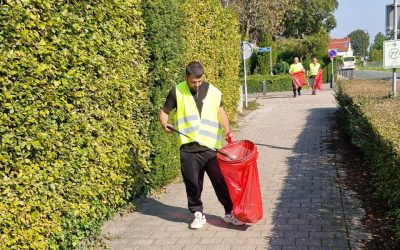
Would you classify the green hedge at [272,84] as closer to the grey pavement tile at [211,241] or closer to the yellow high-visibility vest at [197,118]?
the yellow high-visibility vest at [197,118]

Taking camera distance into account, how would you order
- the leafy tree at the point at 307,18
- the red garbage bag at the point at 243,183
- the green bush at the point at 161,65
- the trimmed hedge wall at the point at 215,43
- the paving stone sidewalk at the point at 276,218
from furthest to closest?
the leafy tree at the point at 307,18 < the trimmed hedge wall at the point at 215,43 < the green bush at the point at 161,65 < the red garbage bag at the point at 243,183 < the paving stone sidewalk at the point at 276,218

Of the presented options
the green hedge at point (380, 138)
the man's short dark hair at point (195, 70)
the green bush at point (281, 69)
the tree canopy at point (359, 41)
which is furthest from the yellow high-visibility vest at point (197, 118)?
the tree canopy at point (359, 41)

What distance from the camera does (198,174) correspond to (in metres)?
5.34

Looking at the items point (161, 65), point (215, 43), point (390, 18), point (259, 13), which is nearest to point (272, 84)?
point (259, 13)

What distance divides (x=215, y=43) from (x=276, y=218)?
6453 mm

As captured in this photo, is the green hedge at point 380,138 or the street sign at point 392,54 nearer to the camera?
the green hedge at point 380,138

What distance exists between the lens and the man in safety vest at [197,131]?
5.21 m

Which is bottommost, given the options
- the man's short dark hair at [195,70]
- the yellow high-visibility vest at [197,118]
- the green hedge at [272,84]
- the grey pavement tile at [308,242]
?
the grey pavement tile at [308,242]

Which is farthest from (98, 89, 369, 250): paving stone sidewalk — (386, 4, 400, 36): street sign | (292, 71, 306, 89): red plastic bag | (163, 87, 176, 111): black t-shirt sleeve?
(292, 71, 306, 89): red plastic bag

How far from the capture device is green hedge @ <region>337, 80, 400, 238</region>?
177 inches

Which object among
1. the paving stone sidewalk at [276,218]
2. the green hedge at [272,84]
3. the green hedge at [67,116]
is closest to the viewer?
the green hedge at [67,116]

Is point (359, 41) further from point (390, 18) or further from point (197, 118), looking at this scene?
point (197, 118)

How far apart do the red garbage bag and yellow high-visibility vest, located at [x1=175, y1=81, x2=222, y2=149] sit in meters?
0.24

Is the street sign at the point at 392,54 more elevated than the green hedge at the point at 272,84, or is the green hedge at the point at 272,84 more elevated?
the street sign at the point at 392,54
